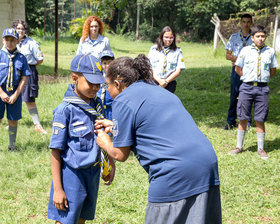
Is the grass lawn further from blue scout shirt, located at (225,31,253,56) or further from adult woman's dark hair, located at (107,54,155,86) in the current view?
adult woman's dark hair, located at (107,54,155,86)

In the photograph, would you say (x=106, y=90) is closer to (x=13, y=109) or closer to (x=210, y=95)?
(x=13, y=109)

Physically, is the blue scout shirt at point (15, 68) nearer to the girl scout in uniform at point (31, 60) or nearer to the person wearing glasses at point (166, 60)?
the girl scout in uniform at point (31, 60)

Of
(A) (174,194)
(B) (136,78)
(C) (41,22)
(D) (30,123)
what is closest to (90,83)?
(B) (136,78)

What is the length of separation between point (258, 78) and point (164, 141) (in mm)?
4057

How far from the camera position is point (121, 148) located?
96.5 inches

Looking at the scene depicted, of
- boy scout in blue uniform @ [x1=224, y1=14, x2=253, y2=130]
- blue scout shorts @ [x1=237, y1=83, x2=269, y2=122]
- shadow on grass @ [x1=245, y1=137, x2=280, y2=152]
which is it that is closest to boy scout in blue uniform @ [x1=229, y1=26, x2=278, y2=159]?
blue scout shorts @ [x1=237, y1=83, x2=269, y2=122]

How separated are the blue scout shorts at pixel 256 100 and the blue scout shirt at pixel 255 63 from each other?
0.47 feet

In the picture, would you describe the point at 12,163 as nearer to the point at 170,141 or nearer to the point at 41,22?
the point at 170,141

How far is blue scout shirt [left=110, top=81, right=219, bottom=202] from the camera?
2322 millimetres

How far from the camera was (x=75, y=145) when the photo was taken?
269cm

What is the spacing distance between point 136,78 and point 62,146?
0.71 metres

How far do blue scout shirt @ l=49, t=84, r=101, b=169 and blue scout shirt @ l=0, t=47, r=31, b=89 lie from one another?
11.0 feet

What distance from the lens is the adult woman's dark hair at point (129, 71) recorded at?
2.49 meters

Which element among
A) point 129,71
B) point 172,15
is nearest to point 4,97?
point 129,71
